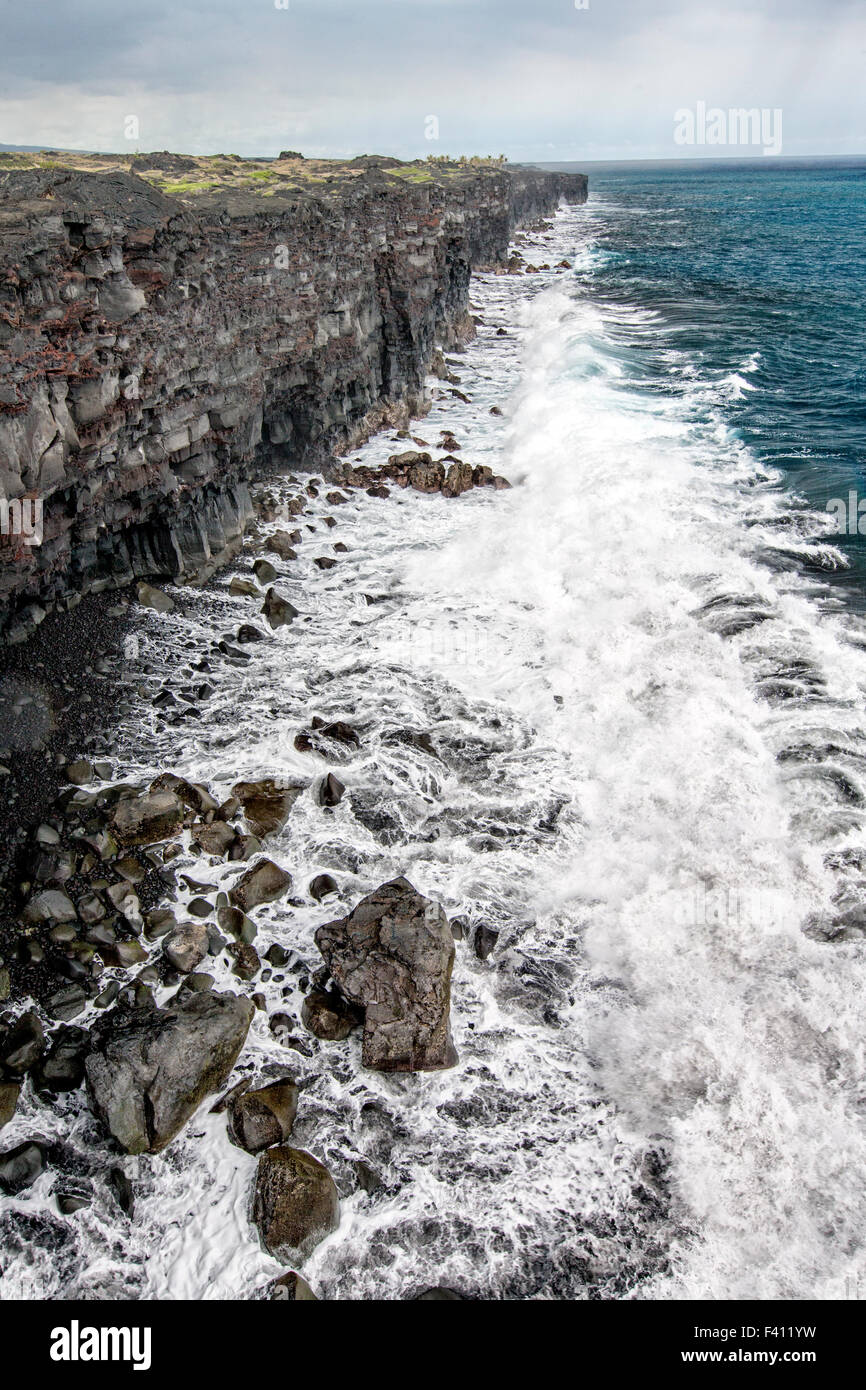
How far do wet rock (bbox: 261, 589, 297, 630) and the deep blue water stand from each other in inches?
532

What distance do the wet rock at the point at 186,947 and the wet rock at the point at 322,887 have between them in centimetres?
165

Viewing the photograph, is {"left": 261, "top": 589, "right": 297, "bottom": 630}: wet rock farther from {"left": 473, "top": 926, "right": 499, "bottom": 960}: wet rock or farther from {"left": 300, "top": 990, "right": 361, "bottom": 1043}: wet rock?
{"left": 300, "top": 990, "right": 361, "bottom": 1043}: wet rock

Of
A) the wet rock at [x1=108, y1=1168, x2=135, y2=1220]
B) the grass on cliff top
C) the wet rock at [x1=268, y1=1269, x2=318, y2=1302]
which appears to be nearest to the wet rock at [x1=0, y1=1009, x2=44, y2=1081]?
the wet rock at [x1=108, y1=1168, x2=135, y2=1220]

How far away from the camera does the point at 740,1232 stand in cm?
810

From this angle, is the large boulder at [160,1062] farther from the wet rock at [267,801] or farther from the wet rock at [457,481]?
the wet rock at [457,481]

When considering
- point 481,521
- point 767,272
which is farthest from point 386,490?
point 767,272

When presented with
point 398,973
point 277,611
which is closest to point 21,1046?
point 398,973

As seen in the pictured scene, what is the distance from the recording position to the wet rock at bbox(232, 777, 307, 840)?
42.1ft

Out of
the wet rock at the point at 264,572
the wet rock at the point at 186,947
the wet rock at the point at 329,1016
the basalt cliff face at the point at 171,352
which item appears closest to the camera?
the wet rock at the point at 329,1016

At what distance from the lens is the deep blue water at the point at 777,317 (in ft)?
92.9

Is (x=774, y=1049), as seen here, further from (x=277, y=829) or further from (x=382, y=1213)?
(x=277, y=829)

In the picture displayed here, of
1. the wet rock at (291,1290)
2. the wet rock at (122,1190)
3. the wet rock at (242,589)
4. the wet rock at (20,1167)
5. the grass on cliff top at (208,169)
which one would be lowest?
the wet rock at (291,1290)

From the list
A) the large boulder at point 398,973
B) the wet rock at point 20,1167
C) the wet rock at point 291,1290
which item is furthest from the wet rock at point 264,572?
the wet rock at point 291,1290

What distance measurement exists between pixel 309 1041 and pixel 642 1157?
416cm
